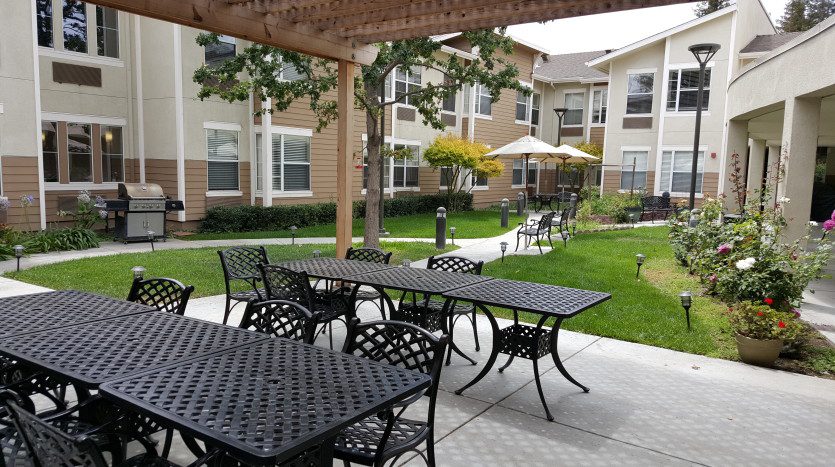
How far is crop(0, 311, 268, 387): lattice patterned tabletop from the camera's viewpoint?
272 cm

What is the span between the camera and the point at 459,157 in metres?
21.2

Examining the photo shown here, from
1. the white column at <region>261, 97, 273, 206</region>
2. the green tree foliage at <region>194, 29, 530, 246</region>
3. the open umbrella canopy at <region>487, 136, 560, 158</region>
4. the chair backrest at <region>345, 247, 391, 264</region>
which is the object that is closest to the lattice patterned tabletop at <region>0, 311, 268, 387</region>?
the chair backrest at <region>345, 247, 391, 264</region>

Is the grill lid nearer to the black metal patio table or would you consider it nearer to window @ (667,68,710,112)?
the black metal patio table

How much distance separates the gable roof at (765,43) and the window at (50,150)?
2174 centimetres

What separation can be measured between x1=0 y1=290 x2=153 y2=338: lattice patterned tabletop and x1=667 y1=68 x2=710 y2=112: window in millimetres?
21904

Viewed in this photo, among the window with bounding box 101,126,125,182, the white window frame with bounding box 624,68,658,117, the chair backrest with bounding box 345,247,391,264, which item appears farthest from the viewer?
the white window frame with bounding box 624,68,658,117

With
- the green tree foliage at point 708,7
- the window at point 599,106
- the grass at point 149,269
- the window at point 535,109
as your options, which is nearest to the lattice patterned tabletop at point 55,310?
the grass at point 149,269

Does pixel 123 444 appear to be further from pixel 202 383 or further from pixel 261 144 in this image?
Result: pixel 261 144

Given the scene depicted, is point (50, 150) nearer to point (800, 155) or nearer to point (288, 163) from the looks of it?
point (288, 163)

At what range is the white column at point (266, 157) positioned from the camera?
1574 centimetres

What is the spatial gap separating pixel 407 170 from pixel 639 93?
31.8ft

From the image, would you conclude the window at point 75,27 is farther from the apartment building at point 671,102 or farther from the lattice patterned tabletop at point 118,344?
the apartment building at point 671,102

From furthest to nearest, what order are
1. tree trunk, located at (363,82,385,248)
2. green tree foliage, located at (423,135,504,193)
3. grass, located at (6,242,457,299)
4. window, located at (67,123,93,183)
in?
green tree foliage, located at (423,135,504,193) → window, located at (67,123,93,183) → tree trunk, located at (363,82,385,248) → grass, located at (6,242,457,299)

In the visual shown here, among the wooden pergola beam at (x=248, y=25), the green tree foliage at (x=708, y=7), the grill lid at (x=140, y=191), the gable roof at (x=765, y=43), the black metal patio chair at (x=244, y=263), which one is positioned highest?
the green tree foliage at (x=708, y=7)
